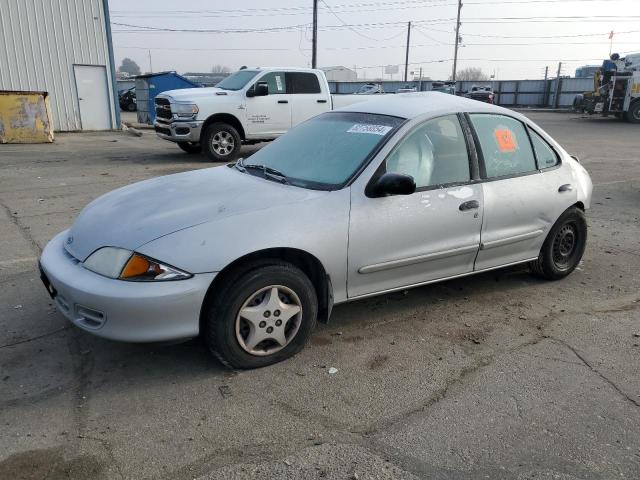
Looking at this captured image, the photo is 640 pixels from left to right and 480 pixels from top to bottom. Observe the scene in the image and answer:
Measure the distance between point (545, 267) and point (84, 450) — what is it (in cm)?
394

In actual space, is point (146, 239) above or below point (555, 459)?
above

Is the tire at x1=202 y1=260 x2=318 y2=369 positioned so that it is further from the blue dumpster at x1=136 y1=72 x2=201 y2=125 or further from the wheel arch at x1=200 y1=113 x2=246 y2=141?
the blue dumpster at x1=136 y1=72 x2=201 y2=125

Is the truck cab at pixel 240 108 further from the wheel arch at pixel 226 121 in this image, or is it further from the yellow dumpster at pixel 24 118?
the yellow dumpster at pixel 24 118

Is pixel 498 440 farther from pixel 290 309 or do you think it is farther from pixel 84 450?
pixel 84 450

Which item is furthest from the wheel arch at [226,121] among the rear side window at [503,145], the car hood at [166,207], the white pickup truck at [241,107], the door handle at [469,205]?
the door handle at [469,205]

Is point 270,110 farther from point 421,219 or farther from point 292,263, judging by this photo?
point 292,263

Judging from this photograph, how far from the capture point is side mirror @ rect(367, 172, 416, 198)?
3.45m

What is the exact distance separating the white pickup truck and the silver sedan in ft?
23.5

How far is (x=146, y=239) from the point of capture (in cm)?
302

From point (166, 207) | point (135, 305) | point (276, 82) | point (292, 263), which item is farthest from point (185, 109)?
point (135, 305)

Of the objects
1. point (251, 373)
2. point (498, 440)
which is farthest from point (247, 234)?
point (498, 440)

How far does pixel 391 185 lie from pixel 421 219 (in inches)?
16.4

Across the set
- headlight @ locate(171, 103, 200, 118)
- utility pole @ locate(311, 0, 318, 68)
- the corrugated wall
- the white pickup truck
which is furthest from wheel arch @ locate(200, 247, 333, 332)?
utility pole @ locate(311, 0, 318, 68)

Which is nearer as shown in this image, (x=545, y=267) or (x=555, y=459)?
(x=555, y=459)
